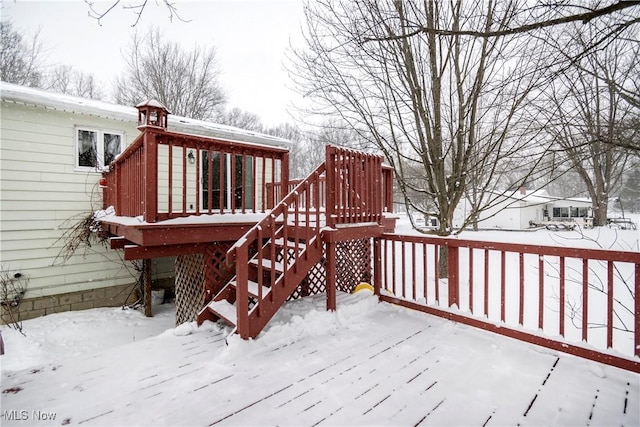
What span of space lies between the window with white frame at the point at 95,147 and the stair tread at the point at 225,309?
5614 millimetres

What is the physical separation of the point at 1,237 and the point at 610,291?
30.7ft

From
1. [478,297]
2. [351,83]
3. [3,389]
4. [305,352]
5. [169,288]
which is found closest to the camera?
[3,389]

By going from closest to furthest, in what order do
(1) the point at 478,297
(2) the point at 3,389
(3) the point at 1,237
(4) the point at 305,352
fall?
(2) the point at 3,389, (4) the point at 305,352, (3) the point at 1,237, (1) the point at 478,297

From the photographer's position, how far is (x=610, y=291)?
8.22 ft

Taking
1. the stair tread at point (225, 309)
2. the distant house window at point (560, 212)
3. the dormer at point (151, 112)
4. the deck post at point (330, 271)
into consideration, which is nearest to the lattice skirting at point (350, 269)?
the deck post at point (330, 271)

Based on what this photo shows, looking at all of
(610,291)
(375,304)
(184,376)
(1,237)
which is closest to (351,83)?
(375,304)

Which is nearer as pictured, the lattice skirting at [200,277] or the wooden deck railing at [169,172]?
the wooden deck railing at [169,172]

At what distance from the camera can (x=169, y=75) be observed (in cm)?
1852

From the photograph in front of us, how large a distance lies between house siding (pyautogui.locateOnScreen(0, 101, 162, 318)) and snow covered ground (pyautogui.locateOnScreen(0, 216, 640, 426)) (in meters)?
4.79

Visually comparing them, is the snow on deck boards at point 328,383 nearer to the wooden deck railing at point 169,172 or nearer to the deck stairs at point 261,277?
the deck stairs at point 261,277

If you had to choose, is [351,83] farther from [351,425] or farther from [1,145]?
[1,145]

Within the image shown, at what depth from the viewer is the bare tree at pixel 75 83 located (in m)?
18.3

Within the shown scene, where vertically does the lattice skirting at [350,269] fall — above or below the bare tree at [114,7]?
below

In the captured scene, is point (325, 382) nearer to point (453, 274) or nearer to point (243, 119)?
point (453, 274)
